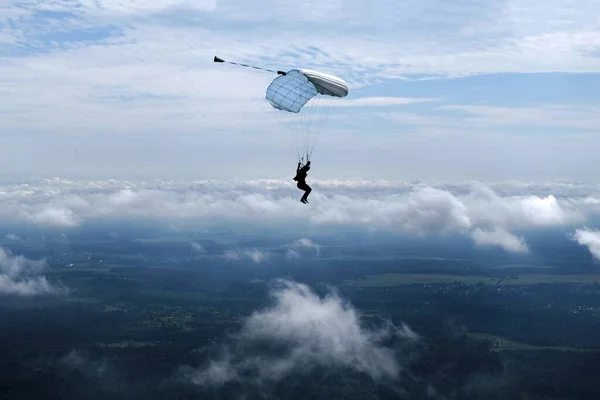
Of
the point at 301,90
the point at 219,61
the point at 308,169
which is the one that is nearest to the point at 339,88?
the point at 301,90

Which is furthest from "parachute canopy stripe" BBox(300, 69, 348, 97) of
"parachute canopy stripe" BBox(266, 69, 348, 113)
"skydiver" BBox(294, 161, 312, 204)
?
"skydiver" BBox(294, 161, 312, 204)

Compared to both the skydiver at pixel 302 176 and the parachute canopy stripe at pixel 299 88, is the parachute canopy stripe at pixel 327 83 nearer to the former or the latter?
the parachute canopy stripe at pixel 299 88

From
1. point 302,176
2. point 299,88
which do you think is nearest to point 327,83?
point 299,88

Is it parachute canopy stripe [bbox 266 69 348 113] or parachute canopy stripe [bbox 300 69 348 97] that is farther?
parachute canopy stripe [bbox 300 69 348 97]

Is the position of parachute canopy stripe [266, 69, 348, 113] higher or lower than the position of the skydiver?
higher

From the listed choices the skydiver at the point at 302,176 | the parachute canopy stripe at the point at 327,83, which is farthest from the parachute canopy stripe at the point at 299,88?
the skydiver at the point at 302,176

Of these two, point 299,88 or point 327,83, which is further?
point 327,83

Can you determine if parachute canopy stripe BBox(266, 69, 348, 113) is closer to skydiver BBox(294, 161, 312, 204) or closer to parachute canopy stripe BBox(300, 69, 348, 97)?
parachute canopy stripe BBox(300, 69, 348, 97)

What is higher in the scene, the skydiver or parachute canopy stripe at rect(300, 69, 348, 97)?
parachute canopy stripe at rect(300, 69, 348, 97)

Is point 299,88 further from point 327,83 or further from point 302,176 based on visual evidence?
point 302,176
